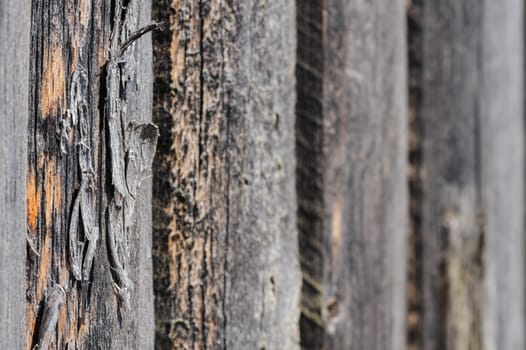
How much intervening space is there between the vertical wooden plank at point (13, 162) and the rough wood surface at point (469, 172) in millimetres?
1116

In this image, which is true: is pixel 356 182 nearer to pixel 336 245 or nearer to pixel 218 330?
pixel 336 245

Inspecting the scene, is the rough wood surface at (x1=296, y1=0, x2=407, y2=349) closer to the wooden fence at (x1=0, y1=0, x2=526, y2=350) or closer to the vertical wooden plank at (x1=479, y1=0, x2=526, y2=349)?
the wooden fence at (x1=0, y1=0, x2=526, y2=350)

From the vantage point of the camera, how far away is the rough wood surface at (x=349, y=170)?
134 cm

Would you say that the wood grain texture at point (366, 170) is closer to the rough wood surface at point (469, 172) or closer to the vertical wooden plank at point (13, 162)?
the rough wood surface at point (469, 172)

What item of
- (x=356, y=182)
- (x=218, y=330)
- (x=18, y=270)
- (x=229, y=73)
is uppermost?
(x=229, y=73)

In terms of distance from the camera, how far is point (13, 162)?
2.47 feet

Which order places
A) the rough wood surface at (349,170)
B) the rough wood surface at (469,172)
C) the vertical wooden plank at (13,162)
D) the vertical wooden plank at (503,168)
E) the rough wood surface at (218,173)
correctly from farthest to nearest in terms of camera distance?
the vertical wooden plank at (503,168) < the rough wood surface at (469,172) < the rough wood surface at (349,170) < the rough wood surface at (218,173) < the vertical wooden plank at (13,162)

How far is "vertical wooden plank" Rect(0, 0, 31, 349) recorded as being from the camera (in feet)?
2.40

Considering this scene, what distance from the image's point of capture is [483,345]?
6.32 ft

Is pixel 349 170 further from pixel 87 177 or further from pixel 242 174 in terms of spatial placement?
pixel 87 177

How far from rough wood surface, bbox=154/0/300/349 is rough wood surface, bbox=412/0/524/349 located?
677mm

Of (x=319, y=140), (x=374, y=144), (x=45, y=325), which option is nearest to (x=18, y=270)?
(x=45, y=325)

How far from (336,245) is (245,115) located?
0.36 meters

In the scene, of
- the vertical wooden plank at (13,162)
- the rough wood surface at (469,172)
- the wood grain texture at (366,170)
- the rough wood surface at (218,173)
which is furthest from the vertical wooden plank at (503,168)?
the vertical wooden plank at (13,162)
